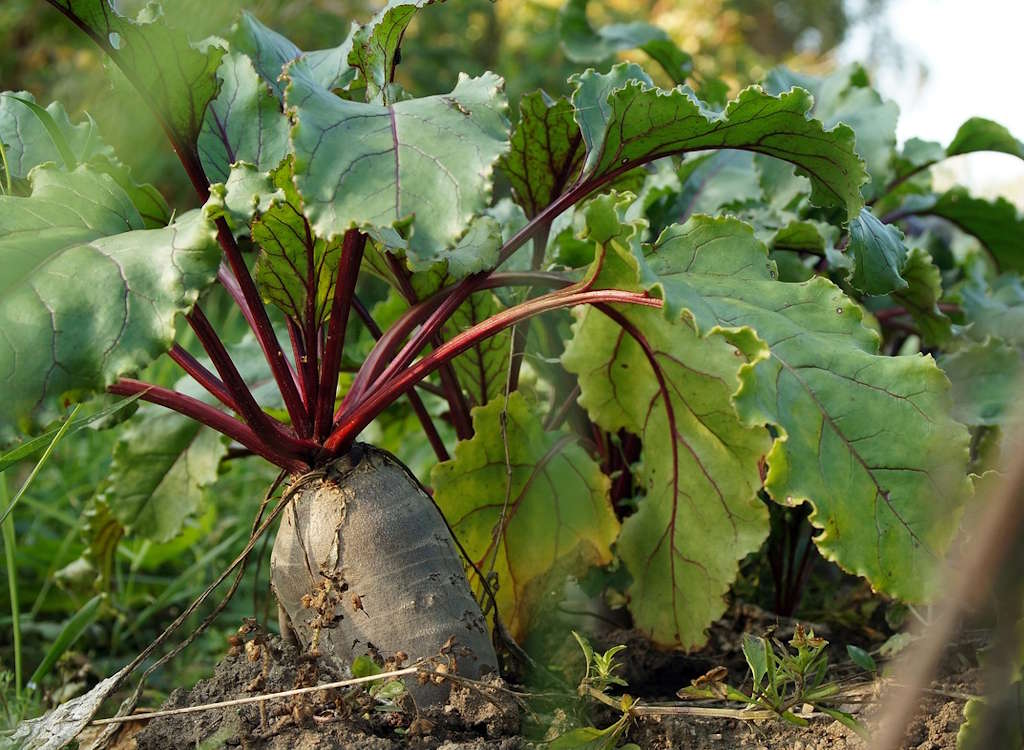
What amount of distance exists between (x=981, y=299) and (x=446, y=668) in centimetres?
145

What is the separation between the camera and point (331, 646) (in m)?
1.24

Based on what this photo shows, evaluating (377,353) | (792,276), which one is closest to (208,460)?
(377,353)

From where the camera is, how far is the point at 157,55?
1.16 meters

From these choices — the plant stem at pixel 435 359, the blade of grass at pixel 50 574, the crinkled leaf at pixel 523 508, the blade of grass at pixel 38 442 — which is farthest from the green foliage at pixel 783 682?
the blade of grass at pixel 50 574

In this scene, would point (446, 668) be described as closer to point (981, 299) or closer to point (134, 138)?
point (134, 138)

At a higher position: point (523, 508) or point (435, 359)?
point (435, 359)

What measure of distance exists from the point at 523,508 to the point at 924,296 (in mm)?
779

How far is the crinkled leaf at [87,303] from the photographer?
955mm

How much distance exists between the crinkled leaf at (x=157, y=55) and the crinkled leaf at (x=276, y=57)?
275mm

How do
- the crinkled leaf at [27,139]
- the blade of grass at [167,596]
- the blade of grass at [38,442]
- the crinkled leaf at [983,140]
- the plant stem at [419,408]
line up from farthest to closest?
the blade of grass at [167,596], the crinkled leaf at [983,140], the plant stem at [419,408], the crinkled leaf at [27,139], the blade of grass at [38,442]

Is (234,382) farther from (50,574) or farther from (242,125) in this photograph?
(50,574)

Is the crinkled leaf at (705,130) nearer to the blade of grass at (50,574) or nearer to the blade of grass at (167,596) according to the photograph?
the blade of grass at (167,596)

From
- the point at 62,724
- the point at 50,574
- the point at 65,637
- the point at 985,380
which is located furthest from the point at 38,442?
the point at 985,380

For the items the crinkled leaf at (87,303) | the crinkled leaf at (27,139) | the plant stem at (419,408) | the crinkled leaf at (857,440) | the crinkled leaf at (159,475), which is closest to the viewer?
the crinkled leaf at (87,303)
